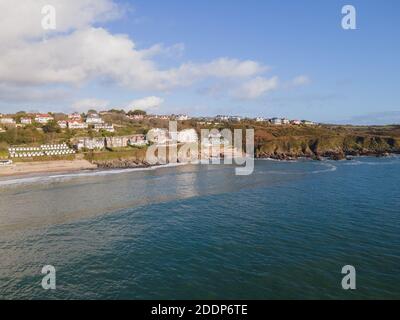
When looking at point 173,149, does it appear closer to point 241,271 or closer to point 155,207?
point 155,207

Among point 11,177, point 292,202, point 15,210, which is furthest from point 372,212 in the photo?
point 11,177

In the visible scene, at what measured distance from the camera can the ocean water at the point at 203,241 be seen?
17531mm

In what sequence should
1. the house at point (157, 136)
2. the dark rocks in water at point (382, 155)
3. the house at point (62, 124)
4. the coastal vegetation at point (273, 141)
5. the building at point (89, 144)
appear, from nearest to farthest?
the coastal vegetation at point (273, 141), the dark rocks in water at point (382, 155), the building at point (89, 144), the house at point (157, 136), the house at point (62, 124)

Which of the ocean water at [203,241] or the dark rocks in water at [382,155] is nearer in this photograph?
the ocean water at [203,241]

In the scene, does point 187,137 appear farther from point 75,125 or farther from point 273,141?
point 75,125

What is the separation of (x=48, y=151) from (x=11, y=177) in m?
19.0

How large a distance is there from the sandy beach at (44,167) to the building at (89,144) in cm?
876

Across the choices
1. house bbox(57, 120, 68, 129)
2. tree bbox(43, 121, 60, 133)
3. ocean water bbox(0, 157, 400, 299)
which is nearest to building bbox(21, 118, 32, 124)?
house bbox(57, 120, 68, 129)

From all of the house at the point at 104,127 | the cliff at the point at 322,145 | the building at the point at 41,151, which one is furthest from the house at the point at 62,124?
the cliff at the point at 322,145

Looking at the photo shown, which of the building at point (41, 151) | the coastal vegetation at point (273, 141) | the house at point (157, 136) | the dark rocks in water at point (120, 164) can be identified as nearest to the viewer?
the building at point (41, 151)

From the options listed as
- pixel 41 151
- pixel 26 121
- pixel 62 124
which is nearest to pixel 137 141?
pixel 41 151

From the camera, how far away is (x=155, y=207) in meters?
35.2

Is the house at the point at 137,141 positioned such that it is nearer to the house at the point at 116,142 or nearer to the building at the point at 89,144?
the house at the point at 116,142

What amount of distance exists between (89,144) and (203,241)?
67825mm
